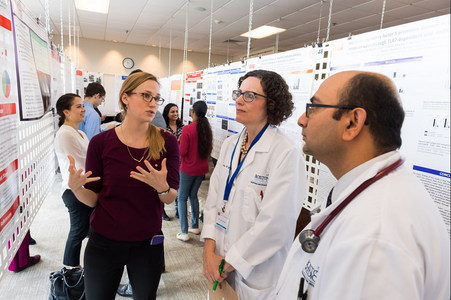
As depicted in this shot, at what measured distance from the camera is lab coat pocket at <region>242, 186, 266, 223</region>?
1.36 meters

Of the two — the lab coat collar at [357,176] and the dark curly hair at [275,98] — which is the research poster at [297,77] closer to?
the dark curly hair at [275,98]

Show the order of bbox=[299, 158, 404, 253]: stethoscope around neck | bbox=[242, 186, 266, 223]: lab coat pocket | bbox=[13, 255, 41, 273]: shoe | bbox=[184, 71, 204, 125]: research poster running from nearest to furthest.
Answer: bbox=[299, 158, 404, 253]: stethoscope around neck → bbox=[242, 186, 266, 223]: lab coat pocket → bbox=[13, 255, 41, 273]: shoe → bbox=[184, 71, 204, 125]: research poster

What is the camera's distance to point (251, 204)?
136 centimetres

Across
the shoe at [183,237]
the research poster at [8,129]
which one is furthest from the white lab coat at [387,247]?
the shoe at [183,237]

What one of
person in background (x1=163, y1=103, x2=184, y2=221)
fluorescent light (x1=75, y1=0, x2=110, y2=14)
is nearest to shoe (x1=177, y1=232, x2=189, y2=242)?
person in background (x1=163, y1=103, x2=184, y2=221)

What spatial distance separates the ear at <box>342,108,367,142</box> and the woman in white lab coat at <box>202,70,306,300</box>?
22.9 inches

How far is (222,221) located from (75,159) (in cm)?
148

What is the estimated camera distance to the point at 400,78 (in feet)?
4.98

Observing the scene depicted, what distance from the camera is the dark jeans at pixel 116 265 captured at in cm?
133

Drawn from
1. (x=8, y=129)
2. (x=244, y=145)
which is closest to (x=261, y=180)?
(x=244, y=145)

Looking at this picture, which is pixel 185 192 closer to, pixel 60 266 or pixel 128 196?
pixel 60 266

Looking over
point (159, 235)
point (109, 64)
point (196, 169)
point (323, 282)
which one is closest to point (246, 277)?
point (159, 235)

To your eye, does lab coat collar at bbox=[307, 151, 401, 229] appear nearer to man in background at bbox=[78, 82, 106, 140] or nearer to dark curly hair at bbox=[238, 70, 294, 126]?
dark curly hair at bbox=[238, 70, 294, 126]

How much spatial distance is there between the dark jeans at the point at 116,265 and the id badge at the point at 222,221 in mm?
357
